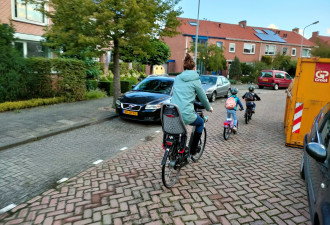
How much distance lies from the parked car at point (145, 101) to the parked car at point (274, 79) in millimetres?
17867

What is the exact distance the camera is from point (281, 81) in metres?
24.3

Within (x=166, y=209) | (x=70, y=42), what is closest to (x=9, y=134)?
(x=70, y=42)

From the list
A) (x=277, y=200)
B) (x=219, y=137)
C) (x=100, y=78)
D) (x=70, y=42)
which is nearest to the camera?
(x=277, y=200)

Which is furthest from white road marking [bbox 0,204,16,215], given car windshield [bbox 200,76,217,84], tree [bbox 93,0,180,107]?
car windshield [bbox 200,76,217,84]

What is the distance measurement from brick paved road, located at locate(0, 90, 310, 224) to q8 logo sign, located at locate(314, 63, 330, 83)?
72.1 inches

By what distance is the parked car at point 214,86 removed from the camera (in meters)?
14.1

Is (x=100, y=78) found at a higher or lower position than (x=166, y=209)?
higher

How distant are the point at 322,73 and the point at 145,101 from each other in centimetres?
483

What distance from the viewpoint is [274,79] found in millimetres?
23938

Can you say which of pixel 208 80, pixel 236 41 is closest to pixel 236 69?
pixel 236 41

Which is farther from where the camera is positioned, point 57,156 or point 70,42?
point 70,42

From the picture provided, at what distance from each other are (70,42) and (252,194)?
25.1ft

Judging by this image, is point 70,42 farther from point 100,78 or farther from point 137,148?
point 100,78

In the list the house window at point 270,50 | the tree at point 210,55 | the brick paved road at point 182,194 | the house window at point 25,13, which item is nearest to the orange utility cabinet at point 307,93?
the brick paved road at point 182,194
